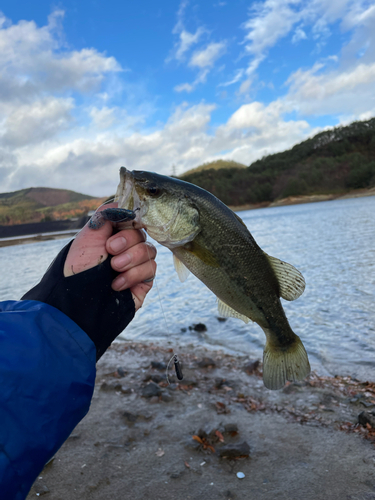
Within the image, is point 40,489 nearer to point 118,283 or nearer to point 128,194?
point 118,283

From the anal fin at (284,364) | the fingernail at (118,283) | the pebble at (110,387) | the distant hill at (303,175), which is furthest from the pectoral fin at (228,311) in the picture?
the distant hill at (303,175)

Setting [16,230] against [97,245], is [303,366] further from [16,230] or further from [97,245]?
[16,230]

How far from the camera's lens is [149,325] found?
37.9 feet

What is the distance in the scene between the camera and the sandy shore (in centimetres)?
365

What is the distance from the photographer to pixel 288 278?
2742 millimetres

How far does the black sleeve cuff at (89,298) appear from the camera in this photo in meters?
2.02

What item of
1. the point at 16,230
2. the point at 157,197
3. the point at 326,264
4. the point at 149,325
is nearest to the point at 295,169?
the point at 16,230

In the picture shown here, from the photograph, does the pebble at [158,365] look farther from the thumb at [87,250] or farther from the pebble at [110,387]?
the thumb at [87,250]

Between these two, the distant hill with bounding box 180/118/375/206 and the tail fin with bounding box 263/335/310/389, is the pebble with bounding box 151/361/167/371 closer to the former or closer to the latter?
the tail fin with bounding box 263/335/310/389

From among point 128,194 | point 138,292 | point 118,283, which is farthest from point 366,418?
point 128,194

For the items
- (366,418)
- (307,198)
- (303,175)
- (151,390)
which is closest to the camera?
(366,418)

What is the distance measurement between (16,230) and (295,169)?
90533 millimetres

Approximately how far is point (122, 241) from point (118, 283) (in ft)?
0.96

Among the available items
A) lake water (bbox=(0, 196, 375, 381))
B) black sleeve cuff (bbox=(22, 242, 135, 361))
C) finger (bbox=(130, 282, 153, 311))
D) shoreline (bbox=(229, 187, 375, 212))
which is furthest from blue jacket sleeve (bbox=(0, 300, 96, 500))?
shoreline (bbox=(229, 187, 375, 212))
